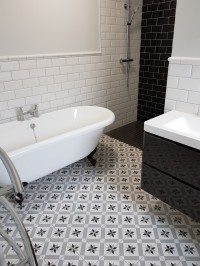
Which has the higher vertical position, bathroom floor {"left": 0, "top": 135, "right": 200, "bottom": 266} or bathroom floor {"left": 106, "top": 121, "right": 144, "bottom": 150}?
bathroom floor {"left": 106, "top": 121, "right": 144, "bottom": 150}

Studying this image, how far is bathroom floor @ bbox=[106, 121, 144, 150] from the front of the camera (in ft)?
10.5

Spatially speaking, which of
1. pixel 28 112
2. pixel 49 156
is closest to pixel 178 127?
pixel 49 156

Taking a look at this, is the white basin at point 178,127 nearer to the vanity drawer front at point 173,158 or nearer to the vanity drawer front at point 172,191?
the vanity drawer front at point 173,158

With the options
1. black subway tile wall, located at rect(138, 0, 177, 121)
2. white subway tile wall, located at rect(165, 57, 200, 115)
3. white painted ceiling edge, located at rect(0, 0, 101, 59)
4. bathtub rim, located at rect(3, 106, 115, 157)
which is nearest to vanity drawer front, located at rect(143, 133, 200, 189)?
white subway tile wall, located at rect(165, 57, 200, 115)

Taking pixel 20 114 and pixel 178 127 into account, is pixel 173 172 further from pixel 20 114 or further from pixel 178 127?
pixel 20 114

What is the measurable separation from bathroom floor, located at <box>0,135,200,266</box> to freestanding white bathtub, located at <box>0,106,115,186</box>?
0.29 metres

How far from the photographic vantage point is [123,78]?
3.47 meters

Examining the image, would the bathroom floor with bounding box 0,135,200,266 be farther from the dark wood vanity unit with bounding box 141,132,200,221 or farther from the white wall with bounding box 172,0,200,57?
the white wall with bounding box 172,0,200,57

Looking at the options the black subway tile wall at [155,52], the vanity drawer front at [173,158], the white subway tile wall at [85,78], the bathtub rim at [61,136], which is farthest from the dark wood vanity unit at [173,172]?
the black subway tile wall at [155,52]

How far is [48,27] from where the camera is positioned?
8.02 feet

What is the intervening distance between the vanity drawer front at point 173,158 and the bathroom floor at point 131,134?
1.41 m

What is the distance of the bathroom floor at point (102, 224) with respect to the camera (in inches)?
62.2

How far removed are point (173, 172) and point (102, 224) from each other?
75 centimetres

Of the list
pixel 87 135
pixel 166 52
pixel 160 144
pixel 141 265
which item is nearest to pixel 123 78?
pixel 166 52
